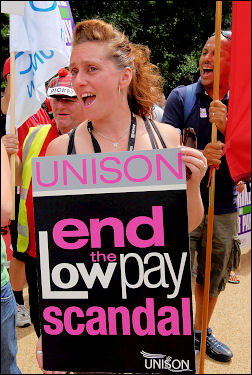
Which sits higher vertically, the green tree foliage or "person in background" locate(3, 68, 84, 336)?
the green tree foliage

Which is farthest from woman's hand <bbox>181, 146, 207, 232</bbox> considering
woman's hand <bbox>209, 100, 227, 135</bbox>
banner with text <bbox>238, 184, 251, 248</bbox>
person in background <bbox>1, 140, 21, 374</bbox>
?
banner with text <bbox>238, 184, 251, 248</bbox>

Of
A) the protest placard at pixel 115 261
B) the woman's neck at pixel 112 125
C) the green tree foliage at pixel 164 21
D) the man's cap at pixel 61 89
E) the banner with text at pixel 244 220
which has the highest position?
the green tree foliage at pixel 164 21

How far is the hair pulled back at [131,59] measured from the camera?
180 centimetres

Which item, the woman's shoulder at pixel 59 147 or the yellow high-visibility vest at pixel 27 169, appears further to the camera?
the yellow high-visibility vest at pixel 27 169

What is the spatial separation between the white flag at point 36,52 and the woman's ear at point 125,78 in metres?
0.92

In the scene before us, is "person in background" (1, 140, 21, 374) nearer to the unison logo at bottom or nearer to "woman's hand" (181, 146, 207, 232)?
the unison logo at bottom

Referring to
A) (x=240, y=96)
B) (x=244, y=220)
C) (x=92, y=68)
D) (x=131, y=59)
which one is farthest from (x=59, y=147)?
(x=244, y=220)

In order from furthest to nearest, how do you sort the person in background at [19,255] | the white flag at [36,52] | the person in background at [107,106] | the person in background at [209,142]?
the person in background at [19,255] < the person in background at [209,142] < the white flag at [36,52] < the person in background at [107,106]

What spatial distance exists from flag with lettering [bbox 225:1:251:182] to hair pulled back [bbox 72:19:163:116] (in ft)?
1.46

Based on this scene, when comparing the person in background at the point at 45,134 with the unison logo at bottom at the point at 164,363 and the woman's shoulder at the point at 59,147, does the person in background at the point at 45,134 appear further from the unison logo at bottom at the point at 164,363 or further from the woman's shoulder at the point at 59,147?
the unison logo at bottom at the point at 164,363

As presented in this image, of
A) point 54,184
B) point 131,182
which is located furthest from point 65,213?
point 131,182

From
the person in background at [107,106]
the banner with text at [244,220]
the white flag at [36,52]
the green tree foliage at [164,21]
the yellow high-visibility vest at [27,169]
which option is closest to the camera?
the person in background at [107,106]

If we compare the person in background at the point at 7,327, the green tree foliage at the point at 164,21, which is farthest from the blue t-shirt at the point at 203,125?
the green tree foliage at the point at 164,21

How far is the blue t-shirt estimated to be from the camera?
2.91m
